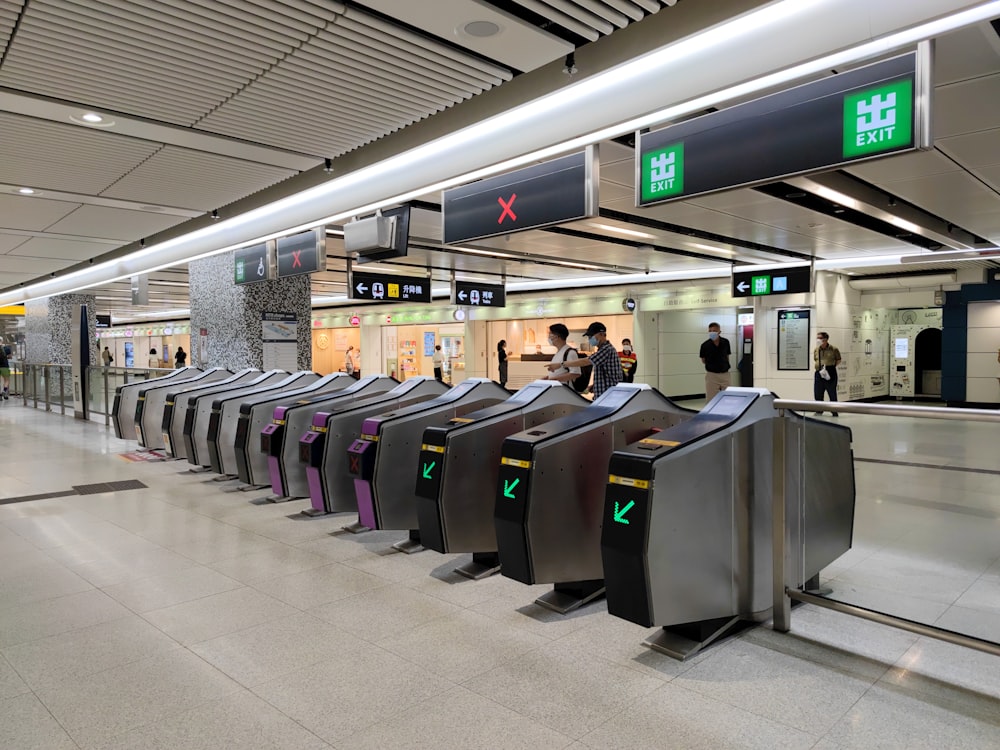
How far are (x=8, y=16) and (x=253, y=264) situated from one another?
4648mm

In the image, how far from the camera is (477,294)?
46.0 feet

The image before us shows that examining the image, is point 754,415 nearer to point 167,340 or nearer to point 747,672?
point 747,672

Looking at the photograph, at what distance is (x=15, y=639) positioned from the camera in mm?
3025

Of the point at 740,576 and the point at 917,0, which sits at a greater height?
the point at 917,0

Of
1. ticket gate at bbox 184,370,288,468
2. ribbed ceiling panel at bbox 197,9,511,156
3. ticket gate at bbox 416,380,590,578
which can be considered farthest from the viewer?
ticket gate at bbox 184,370,288,468

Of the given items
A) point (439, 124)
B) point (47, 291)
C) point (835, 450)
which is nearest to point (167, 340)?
point (47, 291)

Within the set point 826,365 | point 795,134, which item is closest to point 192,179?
point 795,134

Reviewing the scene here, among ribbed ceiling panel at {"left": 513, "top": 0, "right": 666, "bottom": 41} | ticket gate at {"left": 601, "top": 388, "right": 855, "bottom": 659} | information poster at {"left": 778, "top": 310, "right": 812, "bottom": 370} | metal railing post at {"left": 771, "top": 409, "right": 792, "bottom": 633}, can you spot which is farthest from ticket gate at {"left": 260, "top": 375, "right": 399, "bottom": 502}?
information poster at {"left": 778, "top": 310, "right": 812, "bottom": 370}

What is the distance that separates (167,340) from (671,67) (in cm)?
3462

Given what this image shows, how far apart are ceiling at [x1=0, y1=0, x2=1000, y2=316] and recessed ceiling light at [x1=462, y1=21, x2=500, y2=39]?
1 centimetres

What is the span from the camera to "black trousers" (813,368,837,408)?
12578mm

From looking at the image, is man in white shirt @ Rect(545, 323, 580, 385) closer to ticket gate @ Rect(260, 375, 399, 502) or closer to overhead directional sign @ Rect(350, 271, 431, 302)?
ticket gate @ Rect(260, 375, 399, 502)

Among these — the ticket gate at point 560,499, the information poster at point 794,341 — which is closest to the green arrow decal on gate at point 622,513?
the ticket gate at point 560,499

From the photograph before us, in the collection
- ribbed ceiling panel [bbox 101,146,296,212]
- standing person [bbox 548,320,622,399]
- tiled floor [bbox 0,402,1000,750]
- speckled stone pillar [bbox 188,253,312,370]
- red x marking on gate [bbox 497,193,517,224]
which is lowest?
tiled floor [bbox 0,402,1000,750]
